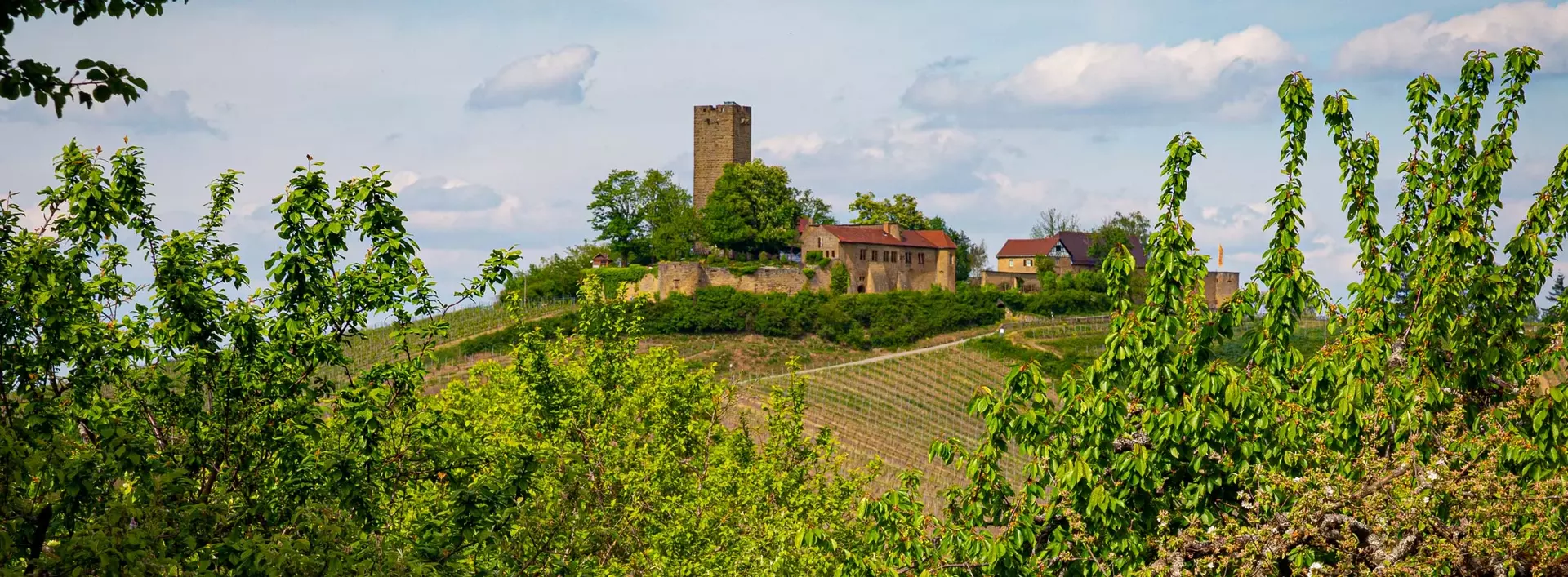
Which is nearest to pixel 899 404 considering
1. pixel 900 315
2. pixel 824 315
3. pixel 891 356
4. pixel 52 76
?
pixel 891 356

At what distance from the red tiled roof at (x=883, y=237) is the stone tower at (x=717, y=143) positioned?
35.8 ft

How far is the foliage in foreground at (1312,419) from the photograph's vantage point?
899 cm

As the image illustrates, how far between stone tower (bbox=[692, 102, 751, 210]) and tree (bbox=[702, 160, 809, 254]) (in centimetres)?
1008

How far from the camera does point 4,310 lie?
8961 millimetres

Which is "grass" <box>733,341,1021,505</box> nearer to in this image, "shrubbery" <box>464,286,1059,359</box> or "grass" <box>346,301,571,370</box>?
"shrubbery" <box>464,286,1059,359</box>

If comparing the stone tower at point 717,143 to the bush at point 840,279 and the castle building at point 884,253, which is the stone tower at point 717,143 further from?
the bush at point 840,279

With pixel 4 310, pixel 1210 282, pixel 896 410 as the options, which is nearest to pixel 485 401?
pixel 4 310

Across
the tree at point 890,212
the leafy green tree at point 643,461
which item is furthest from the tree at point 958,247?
the leafy green tree at point 643,461

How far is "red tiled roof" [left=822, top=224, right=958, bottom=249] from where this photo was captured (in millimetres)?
79375

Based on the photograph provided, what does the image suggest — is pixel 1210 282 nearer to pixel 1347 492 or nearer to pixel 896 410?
pixel 896 410

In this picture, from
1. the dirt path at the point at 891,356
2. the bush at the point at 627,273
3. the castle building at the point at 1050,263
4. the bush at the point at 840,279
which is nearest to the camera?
the dirt path at the point at 891,356

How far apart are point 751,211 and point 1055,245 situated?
21.4m

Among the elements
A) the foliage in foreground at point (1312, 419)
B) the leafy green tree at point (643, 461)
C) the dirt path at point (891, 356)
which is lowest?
the dirt path at point (891, 356)

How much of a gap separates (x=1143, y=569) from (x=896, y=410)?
46.8 m
